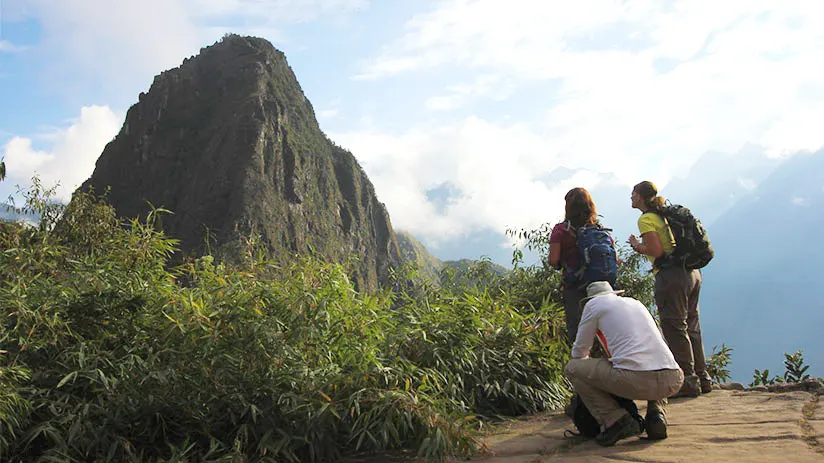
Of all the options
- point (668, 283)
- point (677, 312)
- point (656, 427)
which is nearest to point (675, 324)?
point (677, 312)

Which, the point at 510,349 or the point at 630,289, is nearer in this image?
the point at 510,349

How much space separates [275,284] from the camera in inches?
167

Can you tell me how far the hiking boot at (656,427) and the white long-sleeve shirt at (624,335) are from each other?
1.05 feet

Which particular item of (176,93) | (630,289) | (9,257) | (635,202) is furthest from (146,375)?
(176,93)

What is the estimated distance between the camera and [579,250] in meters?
4.54

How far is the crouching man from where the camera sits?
3609 mm

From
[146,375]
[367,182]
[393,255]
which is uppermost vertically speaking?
[367,182]

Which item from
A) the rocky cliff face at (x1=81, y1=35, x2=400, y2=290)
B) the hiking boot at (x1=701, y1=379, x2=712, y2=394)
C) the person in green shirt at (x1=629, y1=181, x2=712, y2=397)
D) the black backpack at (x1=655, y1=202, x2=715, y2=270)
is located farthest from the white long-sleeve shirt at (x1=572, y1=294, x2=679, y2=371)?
the rocky cliff face at (x1=81, y1=35, x2=400, y2=290)

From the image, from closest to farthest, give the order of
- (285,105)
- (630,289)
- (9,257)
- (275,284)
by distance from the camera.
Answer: (275,284) < (9,257) < (630,289) < (285,105)

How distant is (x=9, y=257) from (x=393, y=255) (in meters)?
123

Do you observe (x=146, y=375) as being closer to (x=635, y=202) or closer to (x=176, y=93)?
(x=635, y=202)

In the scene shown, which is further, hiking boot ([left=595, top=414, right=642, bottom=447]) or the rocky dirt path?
hiking boot ([left=595, top=414, right=642, bottom=447])

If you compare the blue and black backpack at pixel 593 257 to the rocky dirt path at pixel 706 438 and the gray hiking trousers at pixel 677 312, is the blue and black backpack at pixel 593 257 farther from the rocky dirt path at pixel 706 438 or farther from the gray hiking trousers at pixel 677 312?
the rocky dirt path at pixel 706 438

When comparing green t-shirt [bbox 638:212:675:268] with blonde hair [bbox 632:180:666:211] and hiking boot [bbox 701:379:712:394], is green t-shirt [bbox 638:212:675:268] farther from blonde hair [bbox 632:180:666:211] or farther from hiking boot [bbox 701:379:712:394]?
hiking boot [bbox 701:379:712:394]
